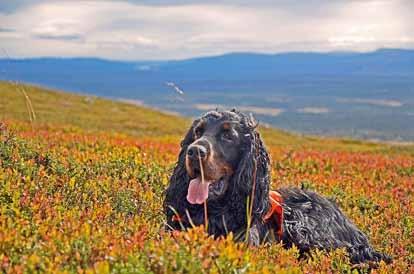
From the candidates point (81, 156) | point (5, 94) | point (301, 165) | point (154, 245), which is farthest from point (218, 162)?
point (5, 94)

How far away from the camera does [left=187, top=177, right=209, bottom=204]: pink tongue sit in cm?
797

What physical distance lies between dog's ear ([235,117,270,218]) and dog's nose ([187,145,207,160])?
2.28 feet

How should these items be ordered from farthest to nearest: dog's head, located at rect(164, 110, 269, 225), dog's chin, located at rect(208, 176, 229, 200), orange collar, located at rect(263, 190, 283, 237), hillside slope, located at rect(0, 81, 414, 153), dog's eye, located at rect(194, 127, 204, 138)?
hillside slope, located at rect(0, 81, 414, 153) → orange collar, located at rect(263, 190, 283, 237) → dog's eye, located at rect(194, 127, 204, 138) → dog's chin, located at rect(208, 176, 229, 200) → dog's head, located at rect(164, 110, 269, 225)

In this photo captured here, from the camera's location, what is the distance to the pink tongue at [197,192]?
7969 millimetres

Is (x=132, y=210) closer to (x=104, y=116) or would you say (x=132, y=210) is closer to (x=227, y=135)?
(x=227, y=135)

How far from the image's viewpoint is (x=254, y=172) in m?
8.20

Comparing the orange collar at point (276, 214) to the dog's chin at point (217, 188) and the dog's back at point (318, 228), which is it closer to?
the dog's back at point (318, 228)

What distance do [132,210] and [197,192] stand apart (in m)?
1.59

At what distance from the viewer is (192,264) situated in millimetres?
4902

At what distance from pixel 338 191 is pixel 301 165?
356 centimetres

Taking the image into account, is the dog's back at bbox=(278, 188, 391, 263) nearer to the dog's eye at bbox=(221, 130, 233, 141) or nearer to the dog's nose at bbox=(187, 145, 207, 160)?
the dog's eye at bbox=(221, 130, 233, 141)

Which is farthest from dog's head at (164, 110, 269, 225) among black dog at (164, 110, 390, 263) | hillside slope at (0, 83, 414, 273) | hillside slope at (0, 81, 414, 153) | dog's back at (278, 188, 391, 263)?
hillside slope at (0, 81, 414, 153)

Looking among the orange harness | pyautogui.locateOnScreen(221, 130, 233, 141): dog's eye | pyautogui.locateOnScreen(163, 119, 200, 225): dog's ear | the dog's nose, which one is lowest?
the orange harness

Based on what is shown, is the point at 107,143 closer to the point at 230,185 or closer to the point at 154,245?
the point at 230,185
